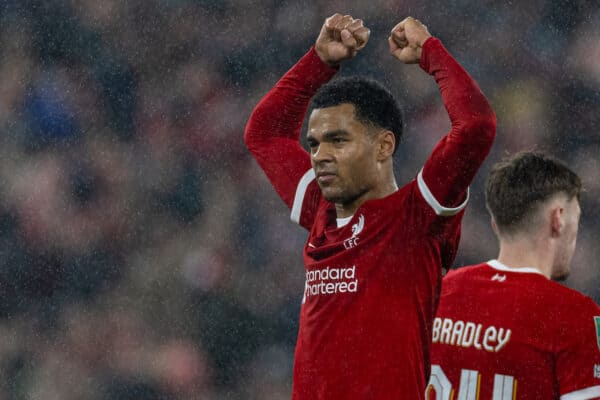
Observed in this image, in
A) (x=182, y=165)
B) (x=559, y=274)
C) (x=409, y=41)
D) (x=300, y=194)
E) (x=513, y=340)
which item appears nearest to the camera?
(x=513, y=340)

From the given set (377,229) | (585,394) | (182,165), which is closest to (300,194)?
(377,229)

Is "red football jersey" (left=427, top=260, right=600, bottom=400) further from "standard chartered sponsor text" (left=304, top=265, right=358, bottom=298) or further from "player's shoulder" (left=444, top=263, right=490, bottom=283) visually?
"standard chartered sponsor text" (left=304, top=265, right=358, bottom=298)

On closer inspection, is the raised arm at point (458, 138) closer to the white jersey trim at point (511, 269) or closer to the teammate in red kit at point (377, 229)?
the teammate in red kit at point (377, 229)

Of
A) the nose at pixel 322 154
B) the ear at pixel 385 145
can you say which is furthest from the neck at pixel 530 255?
the nose at pixel 322 154

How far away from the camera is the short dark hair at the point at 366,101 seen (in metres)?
2.43

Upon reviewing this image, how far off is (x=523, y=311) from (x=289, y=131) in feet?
3.03

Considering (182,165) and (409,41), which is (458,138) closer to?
(409,41)

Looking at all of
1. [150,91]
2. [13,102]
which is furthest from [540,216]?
[13,102]

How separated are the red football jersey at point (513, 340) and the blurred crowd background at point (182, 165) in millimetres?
2840

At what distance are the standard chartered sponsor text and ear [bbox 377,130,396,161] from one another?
1.07 feet

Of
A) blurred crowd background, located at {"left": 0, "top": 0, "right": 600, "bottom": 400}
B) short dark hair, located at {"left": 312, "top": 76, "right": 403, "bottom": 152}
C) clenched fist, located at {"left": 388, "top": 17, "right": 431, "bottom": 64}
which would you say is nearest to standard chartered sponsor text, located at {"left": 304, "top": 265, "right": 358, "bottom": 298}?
short dark hair, located at {"left": 312, "top": 76, "right": 403, "bottom": 152}

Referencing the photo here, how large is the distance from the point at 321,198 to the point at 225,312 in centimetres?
285

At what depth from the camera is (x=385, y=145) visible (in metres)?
2.44

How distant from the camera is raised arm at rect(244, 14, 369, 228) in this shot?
2574 mm
